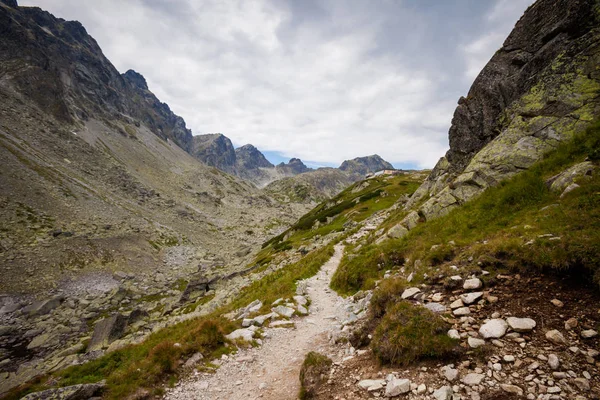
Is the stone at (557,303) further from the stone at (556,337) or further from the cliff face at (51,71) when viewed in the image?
the cliff face at (51,71)

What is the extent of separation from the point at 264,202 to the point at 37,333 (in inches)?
6279

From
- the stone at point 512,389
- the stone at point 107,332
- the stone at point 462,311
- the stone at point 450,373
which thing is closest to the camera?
the stone at point 512,389

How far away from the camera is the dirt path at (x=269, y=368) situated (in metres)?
8.34

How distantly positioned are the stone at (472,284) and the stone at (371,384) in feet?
13.2

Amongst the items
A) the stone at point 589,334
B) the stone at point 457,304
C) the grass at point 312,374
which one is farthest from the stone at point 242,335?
the stone at point 589,334

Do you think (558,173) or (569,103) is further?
(569,103)

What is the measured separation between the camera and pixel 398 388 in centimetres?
580

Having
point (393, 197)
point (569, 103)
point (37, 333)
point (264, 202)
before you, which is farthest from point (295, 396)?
point (264, 202)

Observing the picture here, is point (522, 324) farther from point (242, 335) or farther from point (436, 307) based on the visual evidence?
point (242, 335)

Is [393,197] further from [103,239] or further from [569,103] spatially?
[103,239]

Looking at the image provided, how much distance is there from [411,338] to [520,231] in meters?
6.29

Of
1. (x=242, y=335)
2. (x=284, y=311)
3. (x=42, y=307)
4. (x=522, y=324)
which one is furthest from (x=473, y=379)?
(x=42, y=307)

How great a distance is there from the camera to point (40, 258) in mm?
37094

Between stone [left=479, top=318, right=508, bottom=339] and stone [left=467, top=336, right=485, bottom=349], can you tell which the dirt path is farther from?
stone [left=479, top=318, right=508, bottom=339]
